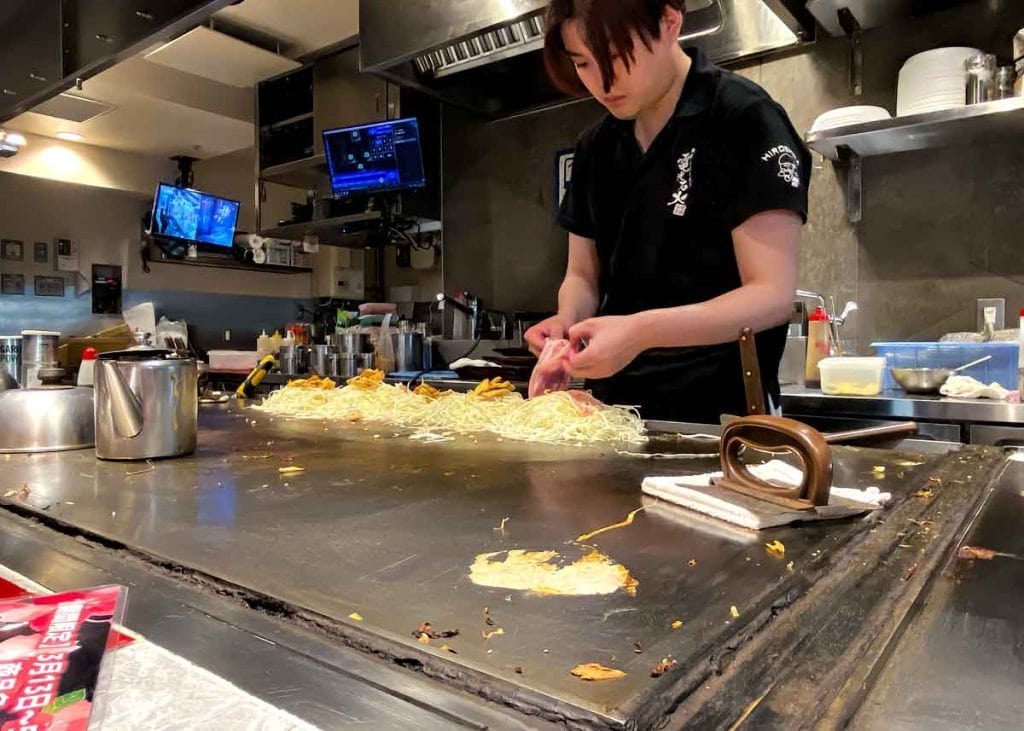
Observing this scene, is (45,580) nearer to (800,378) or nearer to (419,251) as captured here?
(800,378)

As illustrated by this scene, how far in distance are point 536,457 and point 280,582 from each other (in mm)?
708

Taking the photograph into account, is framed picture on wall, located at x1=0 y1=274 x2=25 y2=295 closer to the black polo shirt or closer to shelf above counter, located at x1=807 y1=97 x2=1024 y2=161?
the black polo shirt

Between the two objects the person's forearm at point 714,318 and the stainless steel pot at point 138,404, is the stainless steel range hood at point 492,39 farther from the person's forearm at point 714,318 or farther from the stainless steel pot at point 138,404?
the stainless steel pot at point 138,404

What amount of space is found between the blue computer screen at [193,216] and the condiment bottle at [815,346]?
207 inches

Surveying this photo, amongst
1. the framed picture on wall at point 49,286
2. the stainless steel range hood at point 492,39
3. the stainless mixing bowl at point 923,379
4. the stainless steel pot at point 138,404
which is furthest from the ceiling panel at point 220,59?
the stainless mixing bowl at point 923,379

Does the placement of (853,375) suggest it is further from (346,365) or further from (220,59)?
(220,59)

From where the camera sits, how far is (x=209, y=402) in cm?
234

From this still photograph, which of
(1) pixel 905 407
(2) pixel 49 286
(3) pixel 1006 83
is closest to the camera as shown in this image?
(1) pixel 905 407

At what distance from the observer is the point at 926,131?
2.76 meters

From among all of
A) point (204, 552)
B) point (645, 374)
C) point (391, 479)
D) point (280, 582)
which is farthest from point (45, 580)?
point (645, 374)

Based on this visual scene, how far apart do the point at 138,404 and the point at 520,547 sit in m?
0.87

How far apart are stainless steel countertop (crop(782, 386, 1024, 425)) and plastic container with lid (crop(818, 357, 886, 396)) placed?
0.06 m

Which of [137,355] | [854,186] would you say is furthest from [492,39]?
[137,355]

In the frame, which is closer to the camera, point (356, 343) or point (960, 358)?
point (960, 358)
